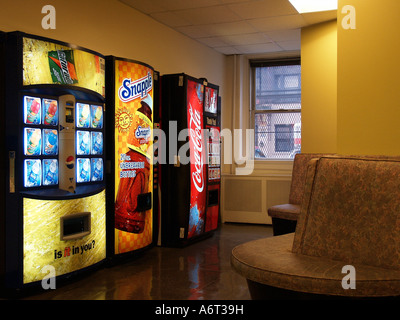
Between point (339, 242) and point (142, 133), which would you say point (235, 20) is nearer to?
point (142, 133)

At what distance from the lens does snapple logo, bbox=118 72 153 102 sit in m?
4.55

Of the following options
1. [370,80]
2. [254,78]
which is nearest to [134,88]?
[370,80]

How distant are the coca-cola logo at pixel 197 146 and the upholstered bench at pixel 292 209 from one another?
1019 mm

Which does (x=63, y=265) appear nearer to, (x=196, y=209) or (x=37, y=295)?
(x=37, y=295)

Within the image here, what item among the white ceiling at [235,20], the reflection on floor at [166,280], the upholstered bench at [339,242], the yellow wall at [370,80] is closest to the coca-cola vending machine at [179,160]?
the reflection on floor at [166,280]

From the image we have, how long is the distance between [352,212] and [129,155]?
2.91m

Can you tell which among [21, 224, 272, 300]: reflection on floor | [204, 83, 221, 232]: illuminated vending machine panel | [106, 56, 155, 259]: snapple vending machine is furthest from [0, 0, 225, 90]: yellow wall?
[21, 224, 272, 300]: reflection on floor

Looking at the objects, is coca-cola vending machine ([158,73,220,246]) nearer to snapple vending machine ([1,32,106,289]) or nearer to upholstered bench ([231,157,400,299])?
snapple vending machine ([1,32,106,289])

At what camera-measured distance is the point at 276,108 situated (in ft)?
24.9

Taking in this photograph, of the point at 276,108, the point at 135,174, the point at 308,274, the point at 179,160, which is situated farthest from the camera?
the point at 276,108

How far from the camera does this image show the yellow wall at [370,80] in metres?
2.45

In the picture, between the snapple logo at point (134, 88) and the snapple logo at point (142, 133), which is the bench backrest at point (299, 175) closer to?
the snapple logo at point (142, 133)

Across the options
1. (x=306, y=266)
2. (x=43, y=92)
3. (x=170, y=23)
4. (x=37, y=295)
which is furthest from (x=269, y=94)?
(x=306, y=266)
